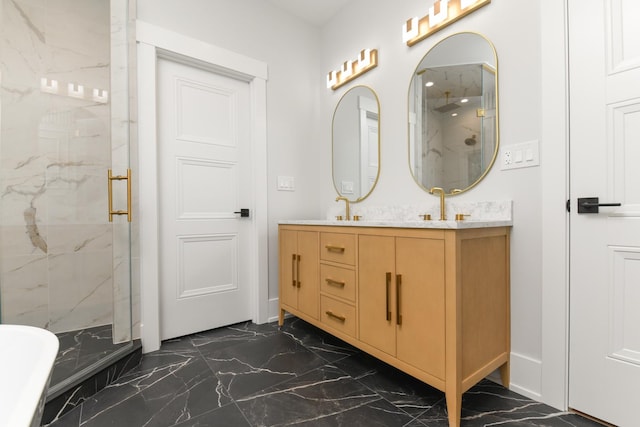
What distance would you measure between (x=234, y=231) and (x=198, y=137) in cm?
80

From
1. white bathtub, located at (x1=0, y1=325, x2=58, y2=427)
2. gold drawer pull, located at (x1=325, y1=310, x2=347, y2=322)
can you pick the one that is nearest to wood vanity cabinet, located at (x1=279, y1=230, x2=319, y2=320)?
gold drawer pull, located at (x1=325, y1=310, x2=347, y2=322)

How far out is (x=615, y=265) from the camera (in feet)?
4.06

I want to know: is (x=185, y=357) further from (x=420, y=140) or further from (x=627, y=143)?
(x=627, y=143)

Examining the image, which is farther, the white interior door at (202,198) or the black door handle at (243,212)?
the black door handle at (243,212)

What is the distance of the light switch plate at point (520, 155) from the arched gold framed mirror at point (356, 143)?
2.95ft

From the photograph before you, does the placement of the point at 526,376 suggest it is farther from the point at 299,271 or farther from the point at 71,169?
the point at 71,169

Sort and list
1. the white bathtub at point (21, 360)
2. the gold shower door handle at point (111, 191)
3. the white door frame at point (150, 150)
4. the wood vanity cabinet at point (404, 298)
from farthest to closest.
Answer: the white door frame at point (150, 150) < the gold shower door handle at point (111, 191) < the wood vanity cabinet at point (404, 298) < the white bathtub at point (21, 360)

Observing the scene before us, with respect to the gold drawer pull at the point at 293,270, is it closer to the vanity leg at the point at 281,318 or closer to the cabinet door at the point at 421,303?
the vanity leg at the point at 281,318

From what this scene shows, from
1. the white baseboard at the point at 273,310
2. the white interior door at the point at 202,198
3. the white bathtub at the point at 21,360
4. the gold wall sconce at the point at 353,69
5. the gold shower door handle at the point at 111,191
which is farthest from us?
the white baseboard at the point at 273,310

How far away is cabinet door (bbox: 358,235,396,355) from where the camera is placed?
1.50 m

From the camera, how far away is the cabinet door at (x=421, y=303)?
129cm

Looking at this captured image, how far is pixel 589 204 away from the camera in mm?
1292

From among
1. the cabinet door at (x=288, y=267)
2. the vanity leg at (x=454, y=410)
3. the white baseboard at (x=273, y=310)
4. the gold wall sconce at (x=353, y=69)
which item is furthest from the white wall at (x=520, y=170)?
the white baseboard at (x=273, y=310)

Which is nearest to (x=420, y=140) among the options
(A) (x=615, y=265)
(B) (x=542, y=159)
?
(B) (x=542, y=159)
